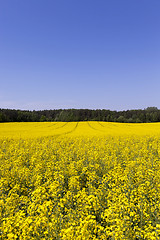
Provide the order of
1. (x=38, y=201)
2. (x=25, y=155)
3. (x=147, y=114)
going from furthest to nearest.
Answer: (x=147, y=114), (x=25, y=155), (x=38, y=201)

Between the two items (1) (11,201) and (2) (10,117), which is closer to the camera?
(1) (11,201)

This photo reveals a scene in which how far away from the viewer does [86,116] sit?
10369 cm

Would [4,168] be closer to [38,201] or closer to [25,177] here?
[25,177]

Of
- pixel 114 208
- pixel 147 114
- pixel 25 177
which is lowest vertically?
pixel 25 177

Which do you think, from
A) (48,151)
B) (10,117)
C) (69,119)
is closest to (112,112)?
(69,119)

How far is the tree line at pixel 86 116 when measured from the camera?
83938mm

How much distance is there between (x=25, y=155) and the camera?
12594 mm

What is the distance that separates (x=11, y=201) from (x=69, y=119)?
88.0 m

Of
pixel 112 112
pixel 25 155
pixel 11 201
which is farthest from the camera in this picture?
pixel 112 112

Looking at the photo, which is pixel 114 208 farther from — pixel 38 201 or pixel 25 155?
pixel 25 155

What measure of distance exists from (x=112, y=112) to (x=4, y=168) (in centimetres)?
9992

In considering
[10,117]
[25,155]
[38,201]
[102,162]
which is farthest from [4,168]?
[10,117]

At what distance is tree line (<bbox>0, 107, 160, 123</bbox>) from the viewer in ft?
275

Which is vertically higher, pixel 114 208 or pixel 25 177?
pixel 114 208
